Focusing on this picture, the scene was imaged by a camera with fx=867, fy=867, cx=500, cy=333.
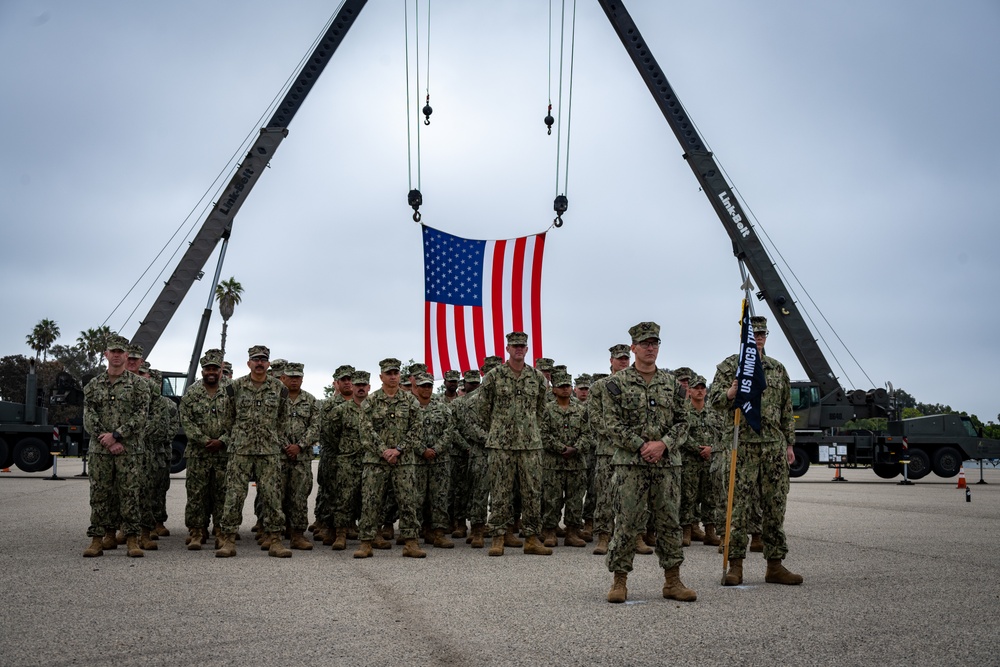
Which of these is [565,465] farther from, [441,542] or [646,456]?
[646,456]

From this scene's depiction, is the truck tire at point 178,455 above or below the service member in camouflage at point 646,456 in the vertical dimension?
below

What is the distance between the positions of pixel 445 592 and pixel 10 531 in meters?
6.44

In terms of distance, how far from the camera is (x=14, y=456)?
80.7 ft

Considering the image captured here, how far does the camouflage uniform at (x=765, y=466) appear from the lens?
6.64m

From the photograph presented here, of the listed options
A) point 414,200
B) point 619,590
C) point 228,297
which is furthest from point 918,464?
point 228,297

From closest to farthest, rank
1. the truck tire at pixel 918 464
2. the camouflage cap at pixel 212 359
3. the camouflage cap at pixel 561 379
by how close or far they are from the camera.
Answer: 1. the camouflage cap at pixel 212 359
2. the camouflage cap at pixel 561 379
3. the truck tire at pixel 918 464

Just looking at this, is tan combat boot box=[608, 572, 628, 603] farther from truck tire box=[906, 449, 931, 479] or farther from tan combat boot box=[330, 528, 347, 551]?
truck tire box=[906, 449, 931, 479]

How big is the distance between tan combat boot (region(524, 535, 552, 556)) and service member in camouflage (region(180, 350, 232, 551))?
321 cm

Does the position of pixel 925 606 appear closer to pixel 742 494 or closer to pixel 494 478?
pixel 742 494

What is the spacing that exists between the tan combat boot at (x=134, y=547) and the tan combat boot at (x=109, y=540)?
0.87 ft

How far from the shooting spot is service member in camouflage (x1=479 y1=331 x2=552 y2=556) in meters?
8.80

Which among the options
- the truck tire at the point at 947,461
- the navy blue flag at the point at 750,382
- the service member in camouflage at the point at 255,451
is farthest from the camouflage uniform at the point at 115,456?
the truck tire at the point at 947,461

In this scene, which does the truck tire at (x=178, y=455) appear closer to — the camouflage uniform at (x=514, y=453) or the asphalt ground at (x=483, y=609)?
the asphalt ground at (x=483, y=609)

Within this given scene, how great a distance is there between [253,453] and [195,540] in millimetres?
1263
